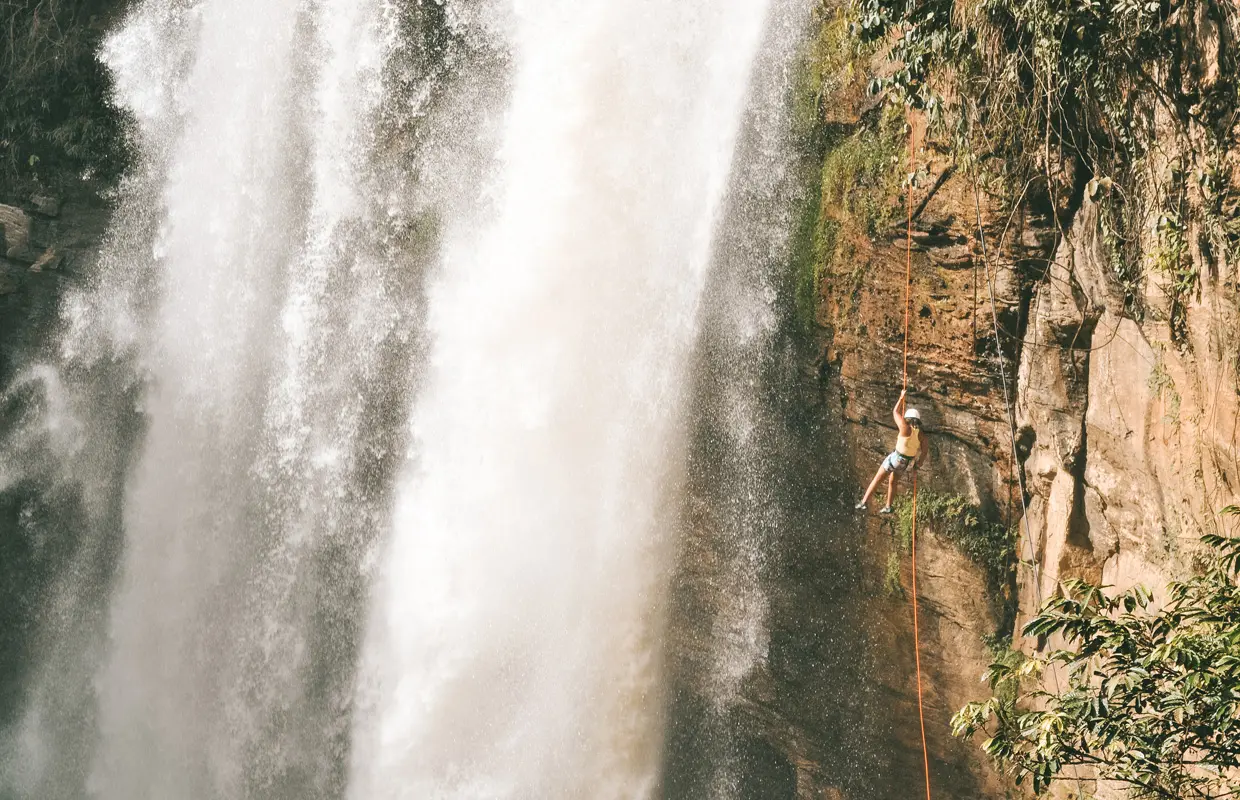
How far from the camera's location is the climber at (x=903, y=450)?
22.4ft

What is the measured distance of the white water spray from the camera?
8188 millimetres

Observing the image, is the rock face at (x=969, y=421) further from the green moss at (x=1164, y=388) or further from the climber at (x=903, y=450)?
the climber at (x=903, y=450)

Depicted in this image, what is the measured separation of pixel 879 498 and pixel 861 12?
360cm

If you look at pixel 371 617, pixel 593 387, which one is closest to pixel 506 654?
pixel 371 617

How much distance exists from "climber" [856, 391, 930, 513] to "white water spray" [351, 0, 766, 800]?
188 centimetres

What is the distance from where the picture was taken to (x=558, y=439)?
332 inches

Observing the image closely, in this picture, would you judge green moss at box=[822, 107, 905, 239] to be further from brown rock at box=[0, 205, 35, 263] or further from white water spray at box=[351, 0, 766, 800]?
brown rock at box=[0, 205, 35, 263]

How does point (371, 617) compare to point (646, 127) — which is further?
point (371, 617)

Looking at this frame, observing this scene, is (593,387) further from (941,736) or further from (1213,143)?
(1213,143)

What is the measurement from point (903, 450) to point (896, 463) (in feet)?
0.47

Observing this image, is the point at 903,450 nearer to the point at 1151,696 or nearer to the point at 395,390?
the point at 1151,696

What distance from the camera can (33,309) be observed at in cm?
1071

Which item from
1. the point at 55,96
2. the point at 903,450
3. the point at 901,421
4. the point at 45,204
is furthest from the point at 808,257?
the point at 55,96

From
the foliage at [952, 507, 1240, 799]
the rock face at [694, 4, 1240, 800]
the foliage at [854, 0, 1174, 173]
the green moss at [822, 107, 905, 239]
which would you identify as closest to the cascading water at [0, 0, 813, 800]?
the green moss at [822, 107, 905, 239]
